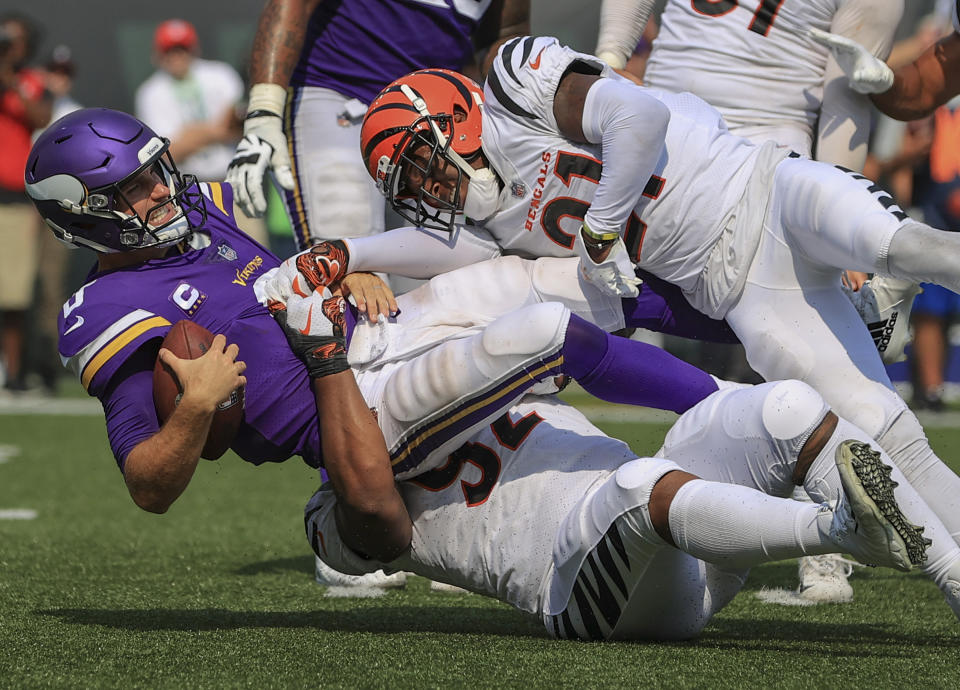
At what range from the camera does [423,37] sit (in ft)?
12.7

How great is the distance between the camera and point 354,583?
11.8 ft

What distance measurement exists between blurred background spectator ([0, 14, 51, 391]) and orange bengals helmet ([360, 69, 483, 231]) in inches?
232

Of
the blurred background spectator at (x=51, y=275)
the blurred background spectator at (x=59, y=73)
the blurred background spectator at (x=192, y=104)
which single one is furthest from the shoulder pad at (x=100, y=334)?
the blurred background spectator at (x=59, y=73)

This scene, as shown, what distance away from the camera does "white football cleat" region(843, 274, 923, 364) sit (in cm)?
314

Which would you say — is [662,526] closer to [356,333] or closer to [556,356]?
[556,356]

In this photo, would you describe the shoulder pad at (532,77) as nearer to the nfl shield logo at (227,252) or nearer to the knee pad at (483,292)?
the knee pad at (483,292)

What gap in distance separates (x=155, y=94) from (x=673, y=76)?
237 inches

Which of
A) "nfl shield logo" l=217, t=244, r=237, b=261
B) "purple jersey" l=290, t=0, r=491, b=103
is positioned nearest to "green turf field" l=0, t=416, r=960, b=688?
"nfl shield logo" l=217, t=244, r=237, b=261

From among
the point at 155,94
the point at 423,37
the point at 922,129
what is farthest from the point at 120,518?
the point at 922,129

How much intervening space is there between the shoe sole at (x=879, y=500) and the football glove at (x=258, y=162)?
172 centimetres

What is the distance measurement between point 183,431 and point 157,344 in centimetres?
28

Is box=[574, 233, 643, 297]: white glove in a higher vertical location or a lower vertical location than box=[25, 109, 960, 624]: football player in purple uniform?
higher

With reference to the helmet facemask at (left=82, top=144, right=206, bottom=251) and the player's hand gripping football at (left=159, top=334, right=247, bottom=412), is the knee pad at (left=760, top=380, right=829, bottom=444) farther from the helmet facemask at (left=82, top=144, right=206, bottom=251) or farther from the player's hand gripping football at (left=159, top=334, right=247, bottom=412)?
the helmet facemask at (left=82, top=144, right=206, bottom=251)

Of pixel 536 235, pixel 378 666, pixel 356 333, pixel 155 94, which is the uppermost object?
pixel 536 235
